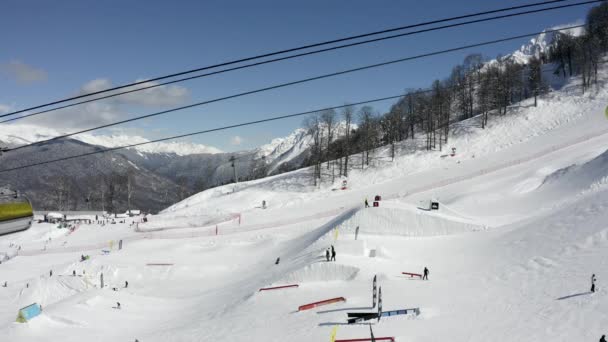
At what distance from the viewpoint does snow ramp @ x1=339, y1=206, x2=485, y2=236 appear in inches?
1292

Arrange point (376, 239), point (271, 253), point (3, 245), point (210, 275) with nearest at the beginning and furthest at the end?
point (376, 239) < point (210, 275) < point (271, 253) < point (3, 245)

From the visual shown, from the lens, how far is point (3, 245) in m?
53.7

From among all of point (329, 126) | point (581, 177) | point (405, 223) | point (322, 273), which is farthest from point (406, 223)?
point (329, 126)

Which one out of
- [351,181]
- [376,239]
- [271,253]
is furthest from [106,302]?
[351,181]

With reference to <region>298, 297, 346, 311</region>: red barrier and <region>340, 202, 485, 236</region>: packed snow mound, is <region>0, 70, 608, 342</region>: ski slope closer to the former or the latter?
<region>340, 202, 485, 236</region>: packed snow mound

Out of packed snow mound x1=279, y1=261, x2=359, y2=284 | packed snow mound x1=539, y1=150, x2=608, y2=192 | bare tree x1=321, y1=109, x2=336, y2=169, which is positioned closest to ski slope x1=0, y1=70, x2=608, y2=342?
packed snow mound x1=279, y1=261, x2=359, y2=284

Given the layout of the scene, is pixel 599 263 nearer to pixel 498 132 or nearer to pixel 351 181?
pixel 351 181

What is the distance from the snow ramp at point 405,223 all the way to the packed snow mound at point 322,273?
9.40 meters

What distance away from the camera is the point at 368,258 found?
86.6ft

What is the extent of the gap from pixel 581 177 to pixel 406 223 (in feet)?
59.2

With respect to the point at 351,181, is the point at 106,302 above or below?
below

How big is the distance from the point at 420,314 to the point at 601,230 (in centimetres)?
1416

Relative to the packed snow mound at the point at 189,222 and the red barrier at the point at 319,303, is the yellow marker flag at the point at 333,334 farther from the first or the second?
the packed snow mound at the point at 189,222

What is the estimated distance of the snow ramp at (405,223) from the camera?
32812 mm
